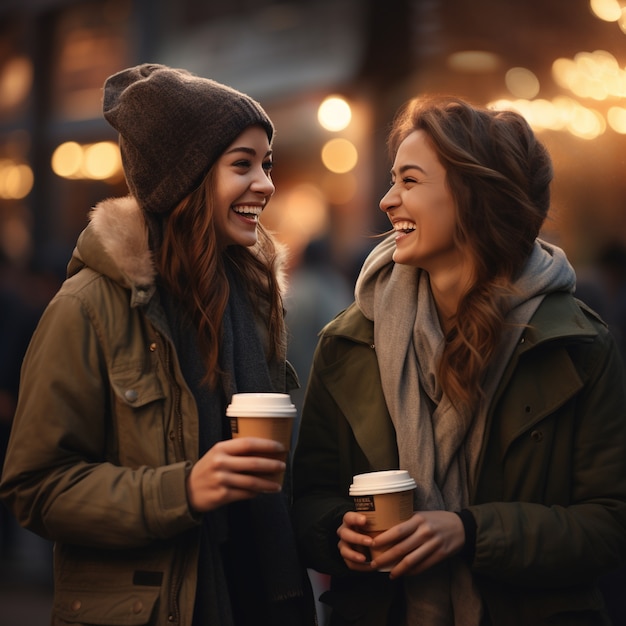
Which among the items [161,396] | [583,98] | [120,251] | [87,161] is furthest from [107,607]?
[87,161]

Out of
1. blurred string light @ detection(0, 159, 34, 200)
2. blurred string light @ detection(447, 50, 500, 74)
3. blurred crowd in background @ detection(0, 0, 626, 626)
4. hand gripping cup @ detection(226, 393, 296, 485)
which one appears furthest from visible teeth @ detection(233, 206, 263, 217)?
blurred string light @ detection(0, 159, 34, 200)

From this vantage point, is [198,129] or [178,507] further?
[198,129]

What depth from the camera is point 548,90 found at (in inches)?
232

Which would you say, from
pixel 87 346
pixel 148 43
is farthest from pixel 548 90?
pixel 148 43

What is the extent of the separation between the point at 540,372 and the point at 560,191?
1742 mm

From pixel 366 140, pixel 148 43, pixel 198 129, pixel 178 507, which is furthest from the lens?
pixel 148 43

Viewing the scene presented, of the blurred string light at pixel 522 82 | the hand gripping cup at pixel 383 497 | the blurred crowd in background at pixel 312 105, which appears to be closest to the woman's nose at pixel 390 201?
the hand gripping cup at pixel 383 497

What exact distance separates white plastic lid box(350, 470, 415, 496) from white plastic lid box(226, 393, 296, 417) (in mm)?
299

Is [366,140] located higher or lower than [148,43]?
lower

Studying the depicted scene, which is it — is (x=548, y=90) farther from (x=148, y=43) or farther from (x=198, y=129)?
(x=148, y=43)

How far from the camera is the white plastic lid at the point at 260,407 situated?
271 cm

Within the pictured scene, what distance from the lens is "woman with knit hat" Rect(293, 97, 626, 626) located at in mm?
2994

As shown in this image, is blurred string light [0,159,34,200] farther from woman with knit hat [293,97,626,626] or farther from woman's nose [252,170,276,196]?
woman with knit hat [293,97,626,626]

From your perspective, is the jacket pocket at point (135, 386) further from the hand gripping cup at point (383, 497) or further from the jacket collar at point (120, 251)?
the hand gripping cup at point (383, 497)
